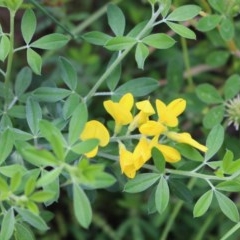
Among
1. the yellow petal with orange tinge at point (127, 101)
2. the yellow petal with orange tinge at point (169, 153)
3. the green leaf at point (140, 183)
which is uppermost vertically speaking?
the yellow petal with orange tinge at point (127, 101)

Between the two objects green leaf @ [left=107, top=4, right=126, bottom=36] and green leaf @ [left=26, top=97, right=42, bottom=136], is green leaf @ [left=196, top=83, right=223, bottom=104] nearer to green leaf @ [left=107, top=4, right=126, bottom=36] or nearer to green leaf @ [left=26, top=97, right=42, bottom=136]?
green leaf @ [left=107, top=4, right=126, bottom=36]

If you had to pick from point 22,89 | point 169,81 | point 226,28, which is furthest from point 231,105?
point 22,89

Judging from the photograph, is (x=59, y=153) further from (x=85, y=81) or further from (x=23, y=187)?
(x=85, y=81)

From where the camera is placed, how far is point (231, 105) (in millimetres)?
1492

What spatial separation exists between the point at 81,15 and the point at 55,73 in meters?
0.18

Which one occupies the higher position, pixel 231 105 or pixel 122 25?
pixel 122 25

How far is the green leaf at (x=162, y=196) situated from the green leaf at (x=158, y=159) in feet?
0.09

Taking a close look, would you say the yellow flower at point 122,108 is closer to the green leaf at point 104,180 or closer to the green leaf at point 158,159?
the green leaf at point 158,159

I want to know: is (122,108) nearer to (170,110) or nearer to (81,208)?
(170,110)

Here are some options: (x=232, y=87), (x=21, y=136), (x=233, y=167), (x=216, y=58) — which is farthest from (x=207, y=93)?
(x=21, y=136)

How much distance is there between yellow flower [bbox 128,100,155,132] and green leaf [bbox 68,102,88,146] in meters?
0.10

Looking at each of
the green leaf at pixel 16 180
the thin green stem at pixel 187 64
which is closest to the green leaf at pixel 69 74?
the green leaf at pixel 16 180

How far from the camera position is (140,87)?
1.30m

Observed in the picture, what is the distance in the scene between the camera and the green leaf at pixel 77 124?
105 centimetres
